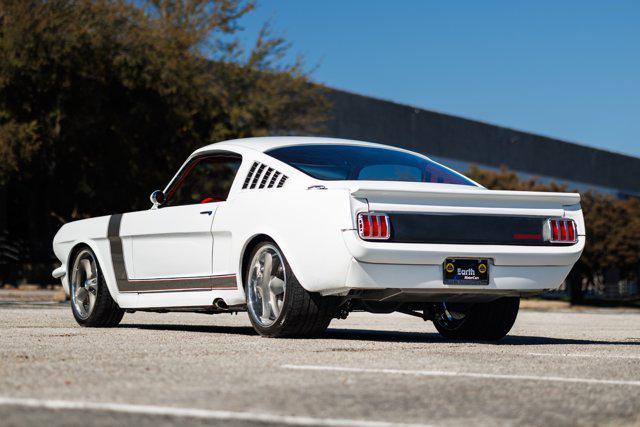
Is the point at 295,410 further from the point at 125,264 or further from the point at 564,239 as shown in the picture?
the point at 125,264

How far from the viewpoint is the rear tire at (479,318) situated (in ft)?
30.5

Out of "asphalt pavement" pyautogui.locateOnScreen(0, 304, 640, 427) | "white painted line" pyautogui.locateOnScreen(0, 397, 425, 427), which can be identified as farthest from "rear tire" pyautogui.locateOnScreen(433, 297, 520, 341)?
"white painted line" pyautogui.locateOnScreen(0, 397, 425, 427)

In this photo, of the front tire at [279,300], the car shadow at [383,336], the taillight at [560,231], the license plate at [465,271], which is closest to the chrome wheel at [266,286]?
the front tire at [279,300]

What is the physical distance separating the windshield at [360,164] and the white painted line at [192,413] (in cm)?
409

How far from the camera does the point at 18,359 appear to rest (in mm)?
6488

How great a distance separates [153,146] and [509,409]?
2604 cm

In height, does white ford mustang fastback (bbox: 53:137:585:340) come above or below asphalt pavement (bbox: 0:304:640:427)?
above

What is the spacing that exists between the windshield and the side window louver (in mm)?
129

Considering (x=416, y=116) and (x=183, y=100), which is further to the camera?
(x=416, y=116)

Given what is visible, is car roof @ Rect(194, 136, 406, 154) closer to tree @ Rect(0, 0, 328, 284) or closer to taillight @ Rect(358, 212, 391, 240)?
taillight @ Rect(358, 212, 391, 240)

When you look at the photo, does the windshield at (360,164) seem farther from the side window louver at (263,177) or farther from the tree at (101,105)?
the tree at (101,105)

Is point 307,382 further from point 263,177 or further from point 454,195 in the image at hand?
point 263,177

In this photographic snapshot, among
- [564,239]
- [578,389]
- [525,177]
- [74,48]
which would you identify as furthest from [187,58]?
[525,177]

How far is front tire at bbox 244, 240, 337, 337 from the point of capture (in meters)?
8.20
